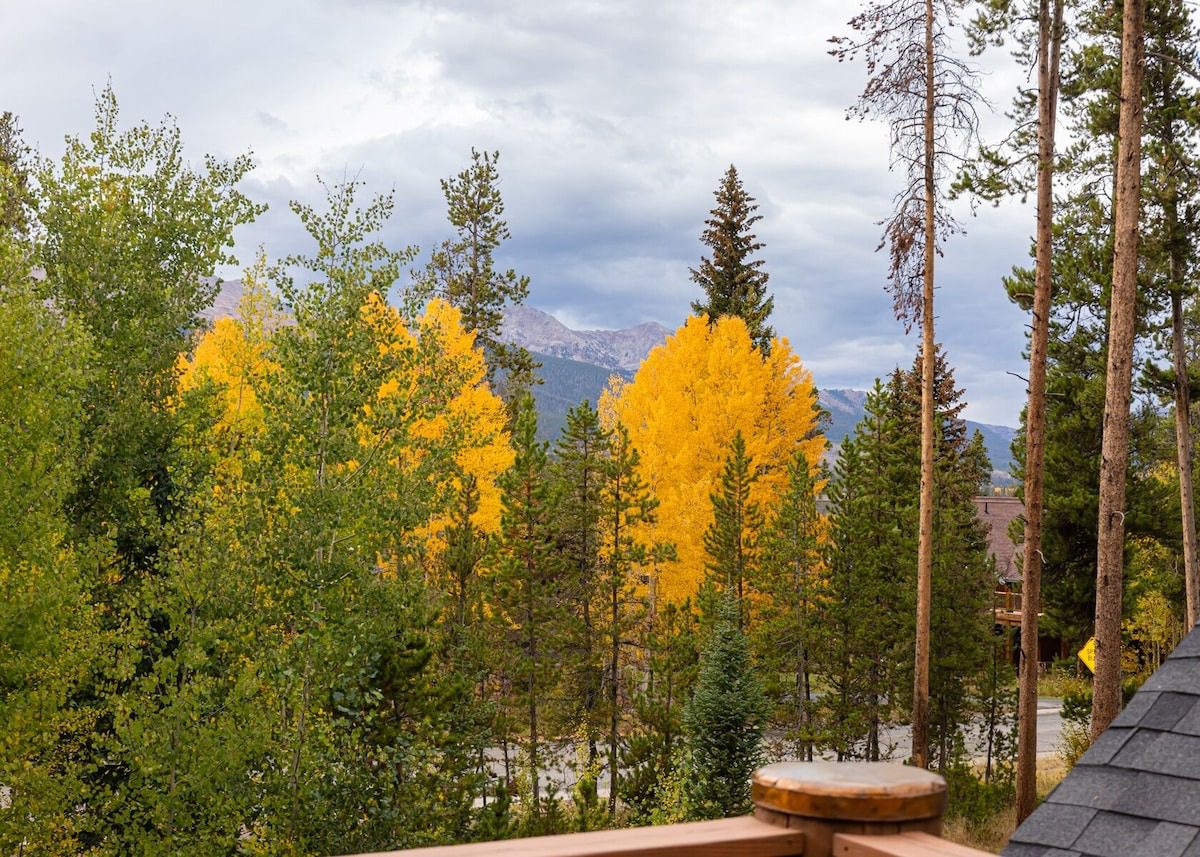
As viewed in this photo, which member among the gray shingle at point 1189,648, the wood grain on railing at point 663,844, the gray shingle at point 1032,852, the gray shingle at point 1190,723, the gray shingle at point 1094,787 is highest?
the gray shingle at point 1189,648

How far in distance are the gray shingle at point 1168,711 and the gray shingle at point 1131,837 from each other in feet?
1.13

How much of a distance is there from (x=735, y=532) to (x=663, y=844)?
67.8 feet

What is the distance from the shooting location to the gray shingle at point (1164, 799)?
8.56 feet

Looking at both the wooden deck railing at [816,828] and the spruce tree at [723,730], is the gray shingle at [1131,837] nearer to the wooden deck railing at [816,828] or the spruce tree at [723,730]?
the wooden deck railing at [816,828]

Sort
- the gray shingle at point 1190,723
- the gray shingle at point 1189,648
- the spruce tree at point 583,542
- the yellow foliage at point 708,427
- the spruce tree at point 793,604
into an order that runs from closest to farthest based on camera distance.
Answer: the gray shingle at point 1190,723
the gray shingle at point 1189,648
the spruce tree at point 793,604
the spruce tree at point 583,542
the yellow foliage at point 708,427

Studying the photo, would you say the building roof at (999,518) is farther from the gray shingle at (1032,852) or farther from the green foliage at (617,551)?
the gray shingle at (1032,852)

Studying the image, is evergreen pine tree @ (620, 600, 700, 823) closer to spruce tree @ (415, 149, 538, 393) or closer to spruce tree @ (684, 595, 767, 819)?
spruce tree @ (684, 595, 767, 819)

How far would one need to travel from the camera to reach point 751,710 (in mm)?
16031

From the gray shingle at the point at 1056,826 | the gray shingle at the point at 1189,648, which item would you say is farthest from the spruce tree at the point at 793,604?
the gray shingle at the point at 1056,826

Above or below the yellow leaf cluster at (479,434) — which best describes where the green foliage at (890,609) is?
below

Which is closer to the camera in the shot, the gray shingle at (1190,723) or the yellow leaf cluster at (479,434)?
the gray shingle at (1190,723)

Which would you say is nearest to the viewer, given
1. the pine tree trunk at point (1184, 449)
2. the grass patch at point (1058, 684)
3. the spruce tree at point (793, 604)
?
the pine tree trunk at point (1184, 449)

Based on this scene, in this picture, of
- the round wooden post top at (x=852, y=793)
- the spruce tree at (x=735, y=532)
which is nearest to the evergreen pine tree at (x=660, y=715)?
the spruce tree at (x=735, y=532)

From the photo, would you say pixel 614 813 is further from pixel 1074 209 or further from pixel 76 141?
pixel 76 141
